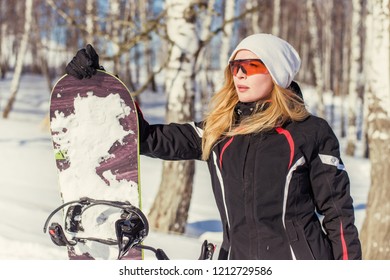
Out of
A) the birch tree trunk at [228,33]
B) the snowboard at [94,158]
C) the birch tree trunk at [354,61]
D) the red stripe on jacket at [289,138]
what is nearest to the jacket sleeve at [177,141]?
the snowboard at [94,158]

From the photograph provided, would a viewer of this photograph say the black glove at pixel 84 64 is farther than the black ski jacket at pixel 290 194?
Yes

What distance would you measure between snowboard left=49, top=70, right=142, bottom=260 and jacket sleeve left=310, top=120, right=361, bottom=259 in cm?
88

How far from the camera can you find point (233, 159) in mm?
2072

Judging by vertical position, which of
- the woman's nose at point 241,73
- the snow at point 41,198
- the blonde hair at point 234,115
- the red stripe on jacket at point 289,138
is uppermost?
the woman's nose at point 241,73

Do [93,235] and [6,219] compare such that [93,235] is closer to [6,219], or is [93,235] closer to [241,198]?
[241,198]

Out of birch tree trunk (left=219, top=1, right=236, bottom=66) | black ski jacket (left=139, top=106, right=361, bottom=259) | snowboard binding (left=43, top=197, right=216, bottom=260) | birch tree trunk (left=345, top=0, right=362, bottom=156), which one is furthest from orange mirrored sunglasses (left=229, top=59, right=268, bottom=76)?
birch tree trunk (left=345, top=0, right=362, bottom=156)

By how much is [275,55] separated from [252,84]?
0.14 m

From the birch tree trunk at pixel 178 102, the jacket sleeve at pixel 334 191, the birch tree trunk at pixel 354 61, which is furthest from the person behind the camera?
the birch tree trunk at pixel 354 61

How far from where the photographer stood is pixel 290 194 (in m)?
2.02

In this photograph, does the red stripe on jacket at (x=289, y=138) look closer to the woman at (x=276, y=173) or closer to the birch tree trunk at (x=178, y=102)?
the woman at (x=276, y=173)

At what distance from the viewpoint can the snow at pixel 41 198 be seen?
12.8ft

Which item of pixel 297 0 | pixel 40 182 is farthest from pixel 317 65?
pixel 297 0

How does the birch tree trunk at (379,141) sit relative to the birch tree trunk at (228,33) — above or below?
below
